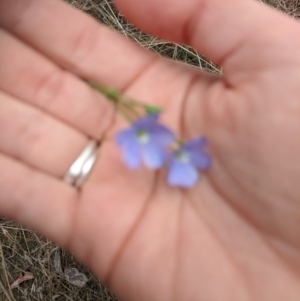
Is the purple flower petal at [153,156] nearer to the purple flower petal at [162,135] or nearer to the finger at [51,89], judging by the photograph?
the purple flower petal at [162,135]

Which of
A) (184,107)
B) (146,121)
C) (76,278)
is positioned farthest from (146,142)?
(76,278)

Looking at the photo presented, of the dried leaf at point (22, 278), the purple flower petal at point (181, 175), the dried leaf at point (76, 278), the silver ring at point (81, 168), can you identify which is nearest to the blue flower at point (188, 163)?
the purple flower petal at point (181, 175)

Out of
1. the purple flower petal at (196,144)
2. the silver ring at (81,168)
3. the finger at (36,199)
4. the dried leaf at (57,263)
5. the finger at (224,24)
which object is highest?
the finger at (224,24)

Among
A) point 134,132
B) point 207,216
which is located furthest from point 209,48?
point 207,216

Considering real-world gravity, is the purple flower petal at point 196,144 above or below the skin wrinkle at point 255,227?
above

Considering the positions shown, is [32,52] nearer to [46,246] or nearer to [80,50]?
[80,50]

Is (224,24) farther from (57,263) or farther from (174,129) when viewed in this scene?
(57,263)
